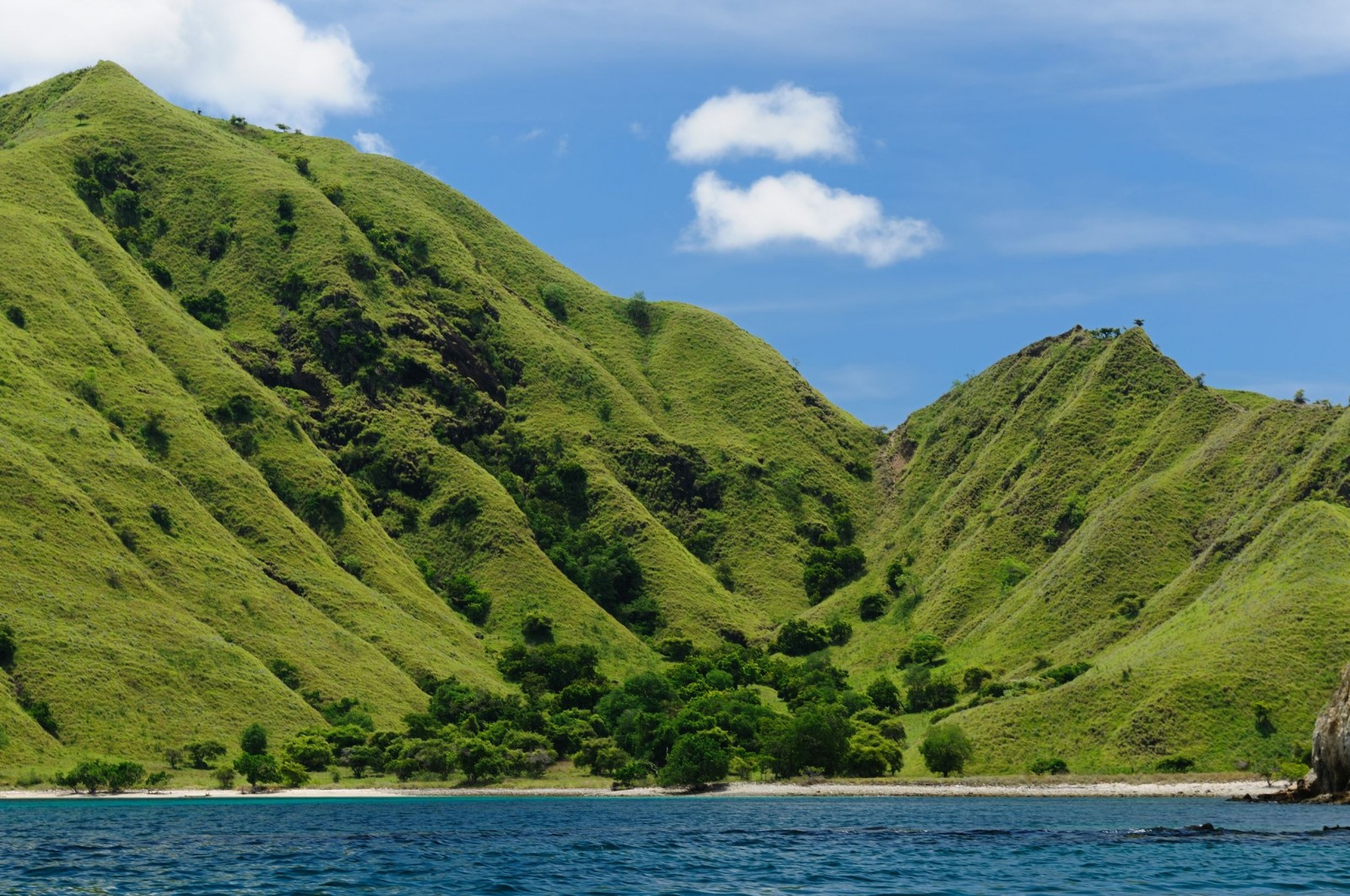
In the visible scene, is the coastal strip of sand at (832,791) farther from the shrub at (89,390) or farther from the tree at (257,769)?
the shrub at (89,390)

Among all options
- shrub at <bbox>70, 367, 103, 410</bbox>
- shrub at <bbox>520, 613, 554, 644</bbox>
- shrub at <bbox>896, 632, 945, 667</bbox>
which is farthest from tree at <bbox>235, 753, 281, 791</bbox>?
shrub at <bbox>896, 632, 945, 667</bbox>

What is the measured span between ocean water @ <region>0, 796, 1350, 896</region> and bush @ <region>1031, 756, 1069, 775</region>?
16.9m

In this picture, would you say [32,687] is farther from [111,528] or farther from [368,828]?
[368,828]

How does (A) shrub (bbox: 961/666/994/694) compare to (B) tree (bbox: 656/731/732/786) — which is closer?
(B) tree (bbox: 656/731/732/786)

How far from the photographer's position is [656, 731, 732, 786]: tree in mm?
128125

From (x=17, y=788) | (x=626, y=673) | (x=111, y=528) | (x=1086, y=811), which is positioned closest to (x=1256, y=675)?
(x=1086, y=811)

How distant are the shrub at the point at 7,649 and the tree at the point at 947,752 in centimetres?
8771

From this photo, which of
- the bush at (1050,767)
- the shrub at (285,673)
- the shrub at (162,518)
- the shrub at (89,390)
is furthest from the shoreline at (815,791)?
the shrub at (89,390)

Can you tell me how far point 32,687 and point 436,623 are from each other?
6768 cm

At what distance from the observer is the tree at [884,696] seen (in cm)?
16088

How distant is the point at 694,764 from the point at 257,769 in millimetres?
41640

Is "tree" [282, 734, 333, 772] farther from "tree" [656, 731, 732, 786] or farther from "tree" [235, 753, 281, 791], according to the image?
"tree" [656, 731, 732, 786]

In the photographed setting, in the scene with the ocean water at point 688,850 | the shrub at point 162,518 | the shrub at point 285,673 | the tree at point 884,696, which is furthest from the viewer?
the tree at point 884,696

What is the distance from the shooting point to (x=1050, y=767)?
400ft
